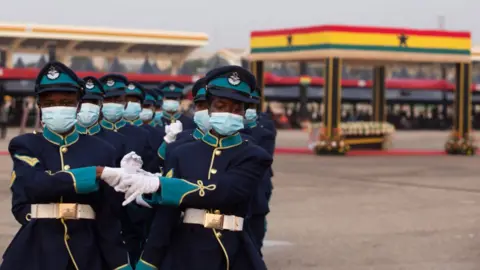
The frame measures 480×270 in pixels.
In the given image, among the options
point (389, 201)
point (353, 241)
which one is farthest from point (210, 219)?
point (389, 201)

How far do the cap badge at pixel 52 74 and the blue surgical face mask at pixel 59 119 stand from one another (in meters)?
0.19

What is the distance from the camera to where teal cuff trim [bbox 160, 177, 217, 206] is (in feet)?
15.3

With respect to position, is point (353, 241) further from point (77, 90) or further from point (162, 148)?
point (77, 90)

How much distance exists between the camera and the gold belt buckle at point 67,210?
4820 mm

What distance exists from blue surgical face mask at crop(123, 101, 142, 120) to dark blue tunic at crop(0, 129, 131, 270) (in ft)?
16.0

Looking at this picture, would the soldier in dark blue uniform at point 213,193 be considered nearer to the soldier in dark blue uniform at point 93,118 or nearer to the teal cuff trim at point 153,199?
the teal cuff trim at point 153,199

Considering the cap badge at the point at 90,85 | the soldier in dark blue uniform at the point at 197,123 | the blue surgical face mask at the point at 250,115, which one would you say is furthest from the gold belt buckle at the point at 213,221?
the blue surgical face mask at the point at 250,115

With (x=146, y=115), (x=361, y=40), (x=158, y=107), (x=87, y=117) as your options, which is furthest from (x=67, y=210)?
(x=361, y=40)

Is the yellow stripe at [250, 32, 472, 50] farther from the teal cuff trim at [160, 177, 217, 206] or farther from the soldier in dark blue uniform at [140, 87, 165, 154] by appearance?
the teal cuff trim at [160, 177, 217, 206]

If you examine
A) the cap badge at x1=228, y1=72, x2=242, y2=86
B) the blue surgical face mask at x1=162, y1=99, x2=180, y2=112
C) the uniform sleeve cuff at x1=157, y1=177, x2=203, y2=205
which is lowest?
the uniform sleeve cuff at x1=157, y1=177, x2=203, y2=205

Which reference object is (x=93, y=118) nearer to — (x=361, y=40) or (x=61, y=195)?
(x=61, y=195)

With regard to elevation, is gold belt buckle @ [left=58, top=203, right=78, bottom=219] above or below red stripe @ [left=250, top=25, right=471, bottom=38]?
below

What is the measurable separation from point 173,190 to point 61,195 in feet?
2.02

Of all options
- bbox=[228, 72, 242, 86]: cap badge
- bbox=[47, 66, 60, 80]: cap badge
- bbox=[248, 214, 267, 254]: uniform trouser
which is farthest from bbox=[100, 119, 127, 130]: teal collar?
bbox=[228, 72, 242, 86]: cap badge
